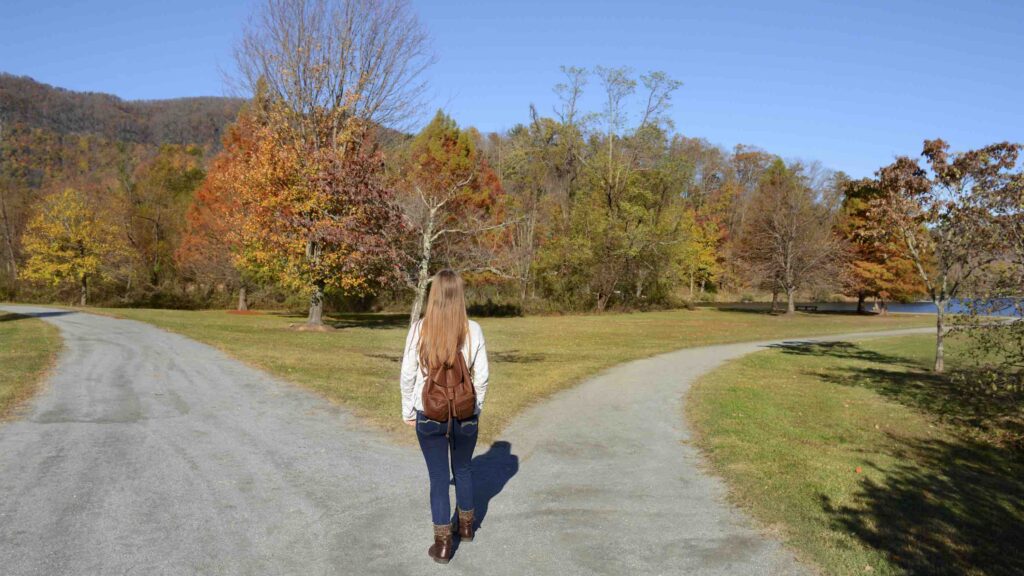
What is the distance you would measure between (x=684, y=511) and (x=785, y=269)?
44104mm

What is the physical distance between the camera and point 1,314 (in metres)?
24.7

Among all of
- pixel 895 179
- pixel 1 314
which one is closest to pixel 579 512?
pixel 895 179

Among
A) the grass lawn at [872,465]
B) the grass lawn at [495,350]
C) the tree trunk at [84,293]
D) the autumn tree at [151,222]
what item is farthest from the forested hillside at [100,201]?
the grass lawn at [872,465]

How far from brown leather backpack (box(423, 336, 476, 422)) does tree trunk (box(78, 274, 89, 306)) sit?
1759 inches

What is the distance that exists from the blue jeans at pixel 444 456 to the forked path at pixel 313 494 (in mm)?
366

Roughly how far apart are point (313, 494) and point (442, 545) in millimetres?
1851

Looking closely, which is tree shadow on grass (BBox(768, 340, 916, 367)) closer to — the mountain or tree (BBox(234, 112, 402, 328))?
tree (BBox(234, 112, 402, 328))

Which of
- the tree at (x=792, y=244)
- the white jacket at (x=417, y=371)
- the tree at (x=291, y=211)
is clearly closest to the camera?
the white jacket at (x=417, y=371)

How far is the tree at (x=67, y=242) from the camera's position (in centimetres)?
3856

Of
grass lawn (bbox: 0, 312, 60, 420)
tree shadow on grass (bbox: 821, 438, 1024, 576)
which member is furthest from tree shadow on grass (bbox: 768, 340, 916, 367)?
grass lawn (bbox: 0, 312, 60, 420)

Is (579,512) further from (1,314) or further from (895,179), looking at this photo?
(1,314)

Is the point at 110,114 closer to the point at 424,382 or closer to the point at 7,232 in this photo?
the point at 7,232

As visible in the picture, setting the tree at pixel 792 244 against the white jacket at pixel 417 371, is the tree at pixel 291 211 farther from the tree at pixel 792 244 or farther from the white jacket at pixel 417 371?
the tree at pixel 792 244

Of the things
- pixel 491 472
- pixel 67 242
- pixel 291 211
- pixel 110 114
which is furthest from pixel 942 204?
pixel 110 114
